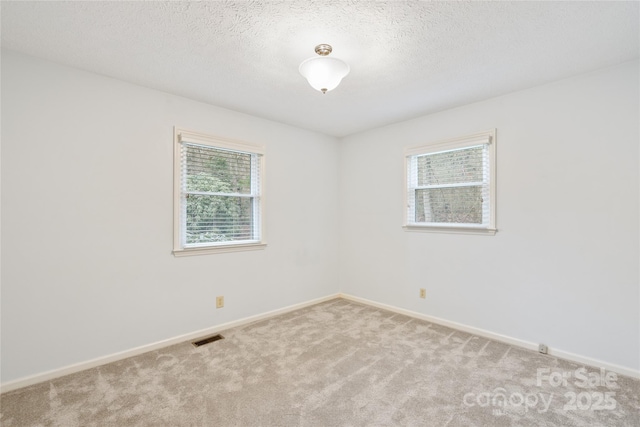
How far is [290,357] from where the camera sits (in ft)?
8.70

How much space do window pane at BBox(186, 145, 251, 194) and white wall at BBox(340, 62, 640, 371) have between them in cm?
207

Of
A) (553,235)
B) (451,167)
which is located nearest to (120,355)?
(451,167)

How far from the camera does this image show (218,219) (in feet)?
11.0

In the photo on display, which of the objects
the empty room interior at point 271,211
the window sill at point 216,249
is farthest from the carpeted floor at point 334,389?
the window sill at point 216,249

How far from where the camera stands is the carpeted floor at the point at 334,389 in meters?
1.87

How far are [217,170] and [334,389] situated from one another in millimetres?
2435

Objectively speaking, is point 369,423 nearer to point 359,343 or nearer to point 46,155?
point 359,343

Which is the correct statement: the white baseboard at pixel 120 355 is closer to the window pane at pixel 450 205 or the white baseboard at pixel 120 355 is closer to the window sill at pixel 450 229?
the window sill at pixel 450 229

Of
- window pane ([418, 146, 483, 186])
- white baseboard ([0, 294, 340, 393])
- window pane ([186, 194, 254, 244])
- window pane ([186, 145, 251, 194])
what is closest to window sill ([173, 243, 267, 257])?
window pane ([186, 194, 254, 244])

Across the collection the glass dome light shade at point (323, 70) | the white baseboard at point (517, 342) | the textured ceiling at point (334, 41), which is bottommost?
the white baseboard at point (517, 342)

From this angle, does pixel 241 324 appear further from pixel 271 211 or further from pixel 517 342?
pixel 517 342

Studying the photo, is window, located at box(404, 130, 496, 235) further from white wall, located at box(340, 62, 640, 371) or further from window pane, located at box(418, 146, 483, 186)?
white wall, located at box(340, 62, 640, 371)

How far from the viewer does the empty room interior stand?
6.33 ft

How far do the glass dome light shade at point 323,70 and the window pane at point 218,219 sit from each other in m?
1.78
